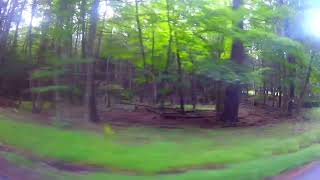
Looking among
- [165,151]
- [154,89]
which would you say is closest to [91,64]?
[165,151]

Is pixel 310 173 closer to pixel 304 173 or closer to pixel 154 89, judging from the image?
pixel 304 173

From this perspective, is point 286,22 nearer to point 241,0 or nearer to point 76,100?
point 241,0

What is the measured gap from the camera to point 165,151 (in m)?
15.2

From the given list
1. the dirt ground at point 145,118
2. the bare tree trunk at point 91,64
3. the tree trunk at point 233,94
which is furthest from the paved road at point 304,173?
the tree trunk at point 233,94

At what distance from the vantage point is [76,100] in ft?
110

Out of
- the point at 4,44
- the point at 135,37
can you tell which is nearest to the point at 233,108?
the point at 135,37

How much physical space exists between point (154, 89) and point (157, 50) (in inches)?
97.3

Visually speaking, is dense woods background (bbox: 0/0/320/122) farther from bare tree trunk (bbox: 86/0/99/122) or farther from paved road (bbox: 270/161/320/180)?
paved road (bbox: 270/161/320/180)

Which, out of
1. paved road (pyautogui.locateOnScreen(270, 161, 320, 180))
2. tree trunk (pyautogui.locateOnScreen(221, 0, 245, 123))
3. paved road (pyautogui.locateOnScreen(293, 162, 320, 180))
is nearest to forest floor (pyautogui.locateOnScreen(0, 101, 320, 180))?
paved road (pyautogui.locateOnScreen(270, 161, 320, 180))

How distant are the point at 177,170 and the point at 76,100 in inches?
874

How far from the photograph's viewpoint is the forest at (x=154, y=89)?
1327 centimetres

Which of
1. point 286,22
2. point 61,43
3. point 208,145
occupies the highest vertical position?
point 286,22

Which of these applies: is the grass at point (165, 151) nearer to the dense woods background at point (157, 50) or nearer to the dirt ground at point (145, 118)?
the dense woods background at point (157, 50)

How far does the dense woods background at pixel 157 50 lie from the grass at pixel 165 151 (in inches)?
181
